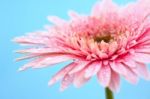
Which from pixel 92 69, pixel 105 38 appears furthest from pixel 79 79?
pixel 105 38

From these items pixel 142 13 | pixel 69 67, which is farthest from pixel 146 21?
pixel 69 67

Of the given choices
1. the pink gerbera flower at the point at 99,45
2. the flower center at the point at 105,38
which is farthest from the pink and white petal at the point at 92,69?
the flower center at the point at 105,38

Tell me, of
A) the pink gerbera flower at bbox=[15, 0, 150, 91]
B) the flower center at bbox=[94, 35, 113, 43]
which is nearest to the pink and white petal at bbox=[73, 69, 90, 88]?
the pink gerbera flower at bbox=[15, 0, 150, 91]

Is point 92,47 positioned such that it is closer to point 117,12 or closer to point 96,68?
point 96,68

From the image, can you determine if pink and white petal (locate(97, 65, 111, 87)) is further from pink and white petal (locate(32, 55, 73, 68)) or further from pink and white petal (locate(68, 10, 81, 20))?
pink and white petal (locate(68, 10, 81, 20))

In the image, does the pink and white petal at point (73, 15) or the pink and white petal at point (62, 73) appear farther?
the pink and white petal at point (73, 15)

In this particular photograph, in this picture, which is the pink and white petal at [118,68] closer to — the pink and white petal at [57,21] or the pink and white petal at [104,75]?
the pink and white petal at [104,75]

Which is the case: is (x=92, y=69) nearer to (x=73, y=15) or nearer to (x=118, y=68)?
(x=118, y=68)
